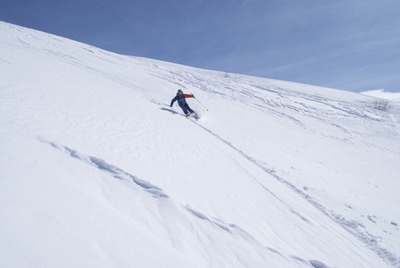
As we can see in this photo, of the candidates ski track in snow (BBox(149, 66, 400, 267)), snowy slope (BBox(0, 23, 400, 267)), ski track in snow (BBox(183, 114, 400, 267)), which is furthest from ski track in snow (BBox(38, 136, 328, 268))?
ski track in snow (BBox(149, 66, 400, 267))

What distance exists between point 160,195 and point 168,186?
→ 64 centimetres

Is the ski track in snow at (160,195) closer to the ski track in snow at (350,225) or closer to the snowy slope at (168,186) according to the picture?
the snowy slope at (168,186)

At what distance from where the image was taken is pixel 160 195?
453 centimetres

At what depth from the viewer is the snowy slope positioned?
3113 millimetres

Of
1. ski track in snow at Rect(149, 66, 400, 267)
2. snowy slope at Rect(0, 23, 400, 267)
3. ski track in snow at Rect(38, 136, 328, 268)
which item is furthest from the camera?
ski track in snow at Rect(149, 66, 400, 267)

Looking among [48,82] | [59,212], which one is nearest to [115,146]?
[59,212]

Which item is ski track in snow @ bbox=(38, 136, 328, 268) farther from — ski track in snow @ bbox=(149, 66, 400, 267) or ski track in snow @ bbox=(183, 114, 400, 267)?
ski track in snow @ bbox=(149, 66, 400, 267)

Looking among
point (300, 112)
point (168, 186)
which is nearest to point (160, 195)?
point (168, 186)

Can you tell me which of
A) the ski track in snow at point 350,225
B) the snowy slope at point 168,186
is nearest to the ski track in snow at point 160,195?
the snowy slope at point 168,186

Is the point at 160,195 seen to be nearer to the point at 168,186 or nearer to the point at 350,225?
the point at 168,186

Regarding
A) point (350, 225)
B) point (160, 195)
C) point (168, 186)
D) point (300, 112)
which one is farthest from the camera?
point (300, 112)

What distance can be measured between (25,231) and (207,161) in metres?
5.39

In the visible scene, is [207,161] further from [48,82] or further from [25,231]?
[48,82]

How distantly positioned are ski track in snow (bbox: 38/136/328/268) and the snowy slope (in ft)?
0.08
